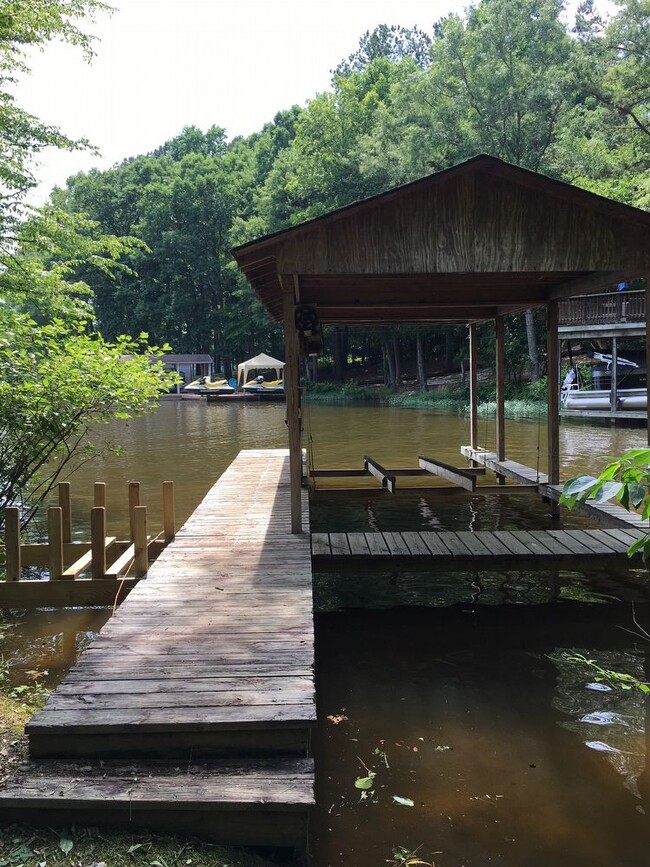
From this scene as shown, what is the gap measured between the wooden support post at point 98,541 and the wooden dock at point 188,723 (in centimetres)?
111

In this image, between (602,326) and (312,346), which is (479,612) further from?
(602,326)

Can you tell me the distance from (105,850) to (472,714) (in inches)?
104

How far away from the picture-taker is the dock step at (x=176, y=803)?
267 cm

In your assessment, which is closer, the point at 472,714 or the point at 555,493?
the point at 472,714

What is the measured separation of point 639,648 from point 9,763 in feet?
Result: 15.2

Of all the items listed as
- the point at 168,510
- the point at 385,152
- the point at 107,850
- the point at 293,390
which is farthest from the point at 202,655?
the point at 385,152

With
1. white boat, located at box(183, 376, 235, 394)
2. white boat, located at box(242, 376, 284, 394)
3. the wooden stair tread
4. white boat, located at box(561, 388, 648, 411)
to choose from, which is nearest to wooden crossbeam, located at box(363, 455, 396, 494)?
the wooden stair tread

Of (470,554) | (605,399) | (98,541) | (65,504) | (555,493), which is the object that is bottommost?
(470,554)

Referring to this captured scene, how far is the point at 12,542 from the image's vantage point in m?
5.78

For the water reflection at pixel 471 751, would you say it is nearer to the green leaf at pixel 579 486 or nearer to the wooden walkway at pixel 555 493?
the wooden walkway at pixel 555 493

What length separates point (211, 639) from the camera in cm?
403

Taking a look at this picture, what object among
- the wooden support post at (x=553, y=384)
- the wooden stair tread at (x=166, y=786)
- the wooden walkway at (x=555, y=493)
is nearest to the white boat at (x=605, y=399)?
the wooden walkway at (x=555, y=493)

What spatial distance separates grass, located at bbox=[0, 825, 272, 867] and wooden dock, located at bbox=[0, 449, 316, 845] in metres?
0.06

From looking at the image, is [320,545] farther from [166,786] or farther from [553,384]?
[553,384]
